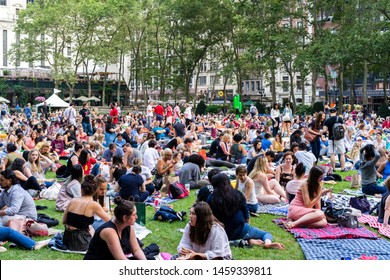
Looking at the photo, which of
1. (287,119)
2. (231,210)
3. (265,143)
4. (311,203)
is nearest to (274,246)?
(231,210)

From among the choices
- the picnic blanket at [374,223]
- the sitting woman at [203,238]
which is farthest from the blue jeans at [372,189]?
the sitting woman at [203,238]

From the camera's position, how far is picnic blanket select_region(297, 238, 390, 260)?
305 inches

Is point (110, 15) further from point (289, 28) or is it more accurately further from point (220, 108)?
point (289, 28)

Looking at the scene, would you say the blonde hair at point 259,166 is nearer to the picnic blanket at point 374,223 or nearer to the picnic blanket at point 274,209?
the picnic blanket at point 274,209

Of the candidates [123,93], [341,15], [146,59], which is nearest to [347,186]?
A: [341,15]

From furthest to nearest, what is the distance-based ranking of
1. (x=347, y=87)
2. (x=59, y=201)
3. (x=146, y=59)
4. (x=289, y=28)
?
(x=347, y=87), (x=146, y=59), (x=289, y=28), (x=59, y=201)

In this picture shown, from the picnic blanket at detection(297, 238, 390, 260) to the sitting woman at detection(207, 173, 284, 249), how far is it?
1.48 ft

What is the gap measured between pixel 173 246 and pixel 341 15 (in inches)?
1604

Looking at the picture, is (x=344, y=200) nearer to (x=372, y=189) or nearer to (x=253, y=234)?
(x=372, y=189)

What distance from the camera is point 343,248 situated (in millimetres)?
8109

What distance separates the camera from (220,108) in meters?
55.4

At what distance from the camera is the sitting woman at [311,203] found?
29.6ft

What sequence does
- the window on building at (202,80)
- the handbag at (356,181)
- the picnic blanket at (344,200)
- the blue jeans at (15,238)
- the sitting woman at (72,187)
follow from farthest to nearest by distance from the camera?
the window on building at (202,80)
the handbag at (356,181)
the picnic blanket at (344,200)
the sitting woman at (72,187)
the blue jeans at (15,238)

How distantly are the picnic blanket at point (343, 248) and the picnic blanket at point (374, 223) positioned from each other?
38cm
